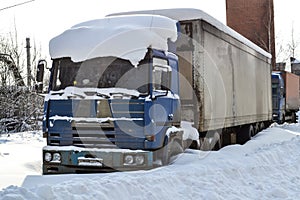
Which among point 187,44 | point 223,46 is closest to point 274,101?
point 223,46

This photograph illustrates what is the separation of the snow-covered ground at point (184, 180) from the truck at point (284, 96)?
551 inches

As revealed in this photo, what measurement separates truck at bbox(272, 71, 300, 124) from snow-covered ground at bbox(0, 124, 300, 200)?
1398cm

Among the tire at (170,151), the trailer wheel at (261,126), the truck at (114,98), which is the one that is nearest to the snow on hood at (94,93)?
the truck at (114,98)

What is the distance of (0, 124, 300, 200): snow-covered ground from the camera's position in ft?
17.2

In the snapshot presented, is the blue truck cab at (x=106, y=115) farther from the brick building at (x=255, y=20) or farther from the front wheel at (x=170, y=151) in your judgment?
the brick building at (x=255, y=20)

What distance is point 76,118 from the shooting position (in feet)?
24.0

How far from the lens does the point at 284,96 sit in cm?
2483

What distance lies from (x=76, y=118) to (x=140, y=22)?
7.40ft

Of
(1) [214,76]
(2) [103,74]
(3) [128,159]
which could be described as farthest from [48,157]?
(1) [214,76]

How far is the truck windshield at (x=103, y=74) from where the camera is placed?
731 centimetres

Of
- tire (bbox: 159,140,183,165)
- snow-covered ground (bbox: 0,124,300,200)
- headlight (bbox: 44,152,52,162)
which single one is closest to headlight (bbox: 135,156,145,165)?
snow-covered ground (bbox: 0,124,300,200)

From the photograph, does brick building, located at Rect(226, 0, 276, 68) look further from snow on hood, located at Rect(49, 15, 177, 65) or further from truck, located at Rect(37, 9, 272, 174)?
snow on hood, located at Rect(49, 15, 177, 65)

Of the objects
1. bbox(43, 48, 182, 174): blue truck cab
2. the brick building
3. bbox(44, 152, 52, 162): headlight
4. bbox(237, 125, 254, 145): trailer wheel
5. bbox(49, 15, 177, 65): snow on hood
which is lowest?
bbox(237, 125, 254, 145): trailer wheel

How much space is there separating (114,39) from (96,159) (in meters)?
2.19
